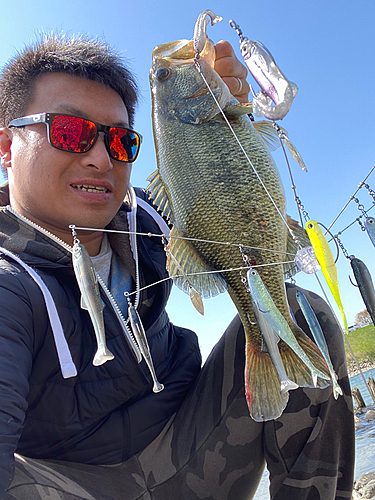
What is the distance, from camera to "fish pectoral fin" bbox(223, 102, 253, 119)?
6.12 ft

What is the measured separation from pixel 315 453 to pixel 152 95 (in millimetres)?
2291

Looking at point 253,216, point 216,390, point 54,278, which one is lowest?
point 216,390

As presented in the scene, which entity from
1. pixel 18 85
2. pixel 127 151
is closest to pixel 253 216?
pixel 127 151

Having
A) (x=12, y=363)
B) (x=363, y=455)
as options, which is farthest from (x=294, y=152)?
(x=363, y=455)

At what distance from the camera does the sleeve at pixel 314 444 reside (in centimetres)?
217

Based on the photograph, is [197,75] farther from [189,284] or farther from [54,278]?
[54,278]

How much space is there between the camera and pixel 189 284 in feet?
6.44

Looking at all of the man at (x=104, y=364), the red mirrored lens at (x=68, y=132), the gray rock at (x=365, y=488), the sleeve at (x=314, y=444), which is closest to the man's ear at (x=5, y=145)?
the man at (x=104, y=364)

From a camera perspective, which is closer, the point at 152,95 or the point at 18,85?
the point at 152,95

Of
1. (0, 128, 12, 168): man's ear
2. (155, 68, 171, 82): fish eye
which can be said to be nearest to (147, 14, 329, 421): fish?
(155, 68, 171, 82): fish eye

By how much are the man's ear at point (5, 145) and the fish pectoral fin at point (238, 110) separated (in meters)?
1.60

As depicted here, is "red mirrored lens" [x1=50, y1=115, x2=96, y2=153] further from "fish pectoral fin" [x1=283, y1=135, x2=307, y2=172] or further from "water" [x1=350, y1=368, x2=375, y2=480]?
"water" [x1=350, y1=368, x2=375, y2=480]

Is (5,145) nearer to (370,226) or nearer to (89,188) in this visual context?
(89,188)

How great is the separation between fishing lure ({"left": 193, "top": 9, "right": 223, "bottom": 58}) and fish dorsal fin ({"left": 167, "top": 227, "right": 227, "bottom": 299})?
948mm
